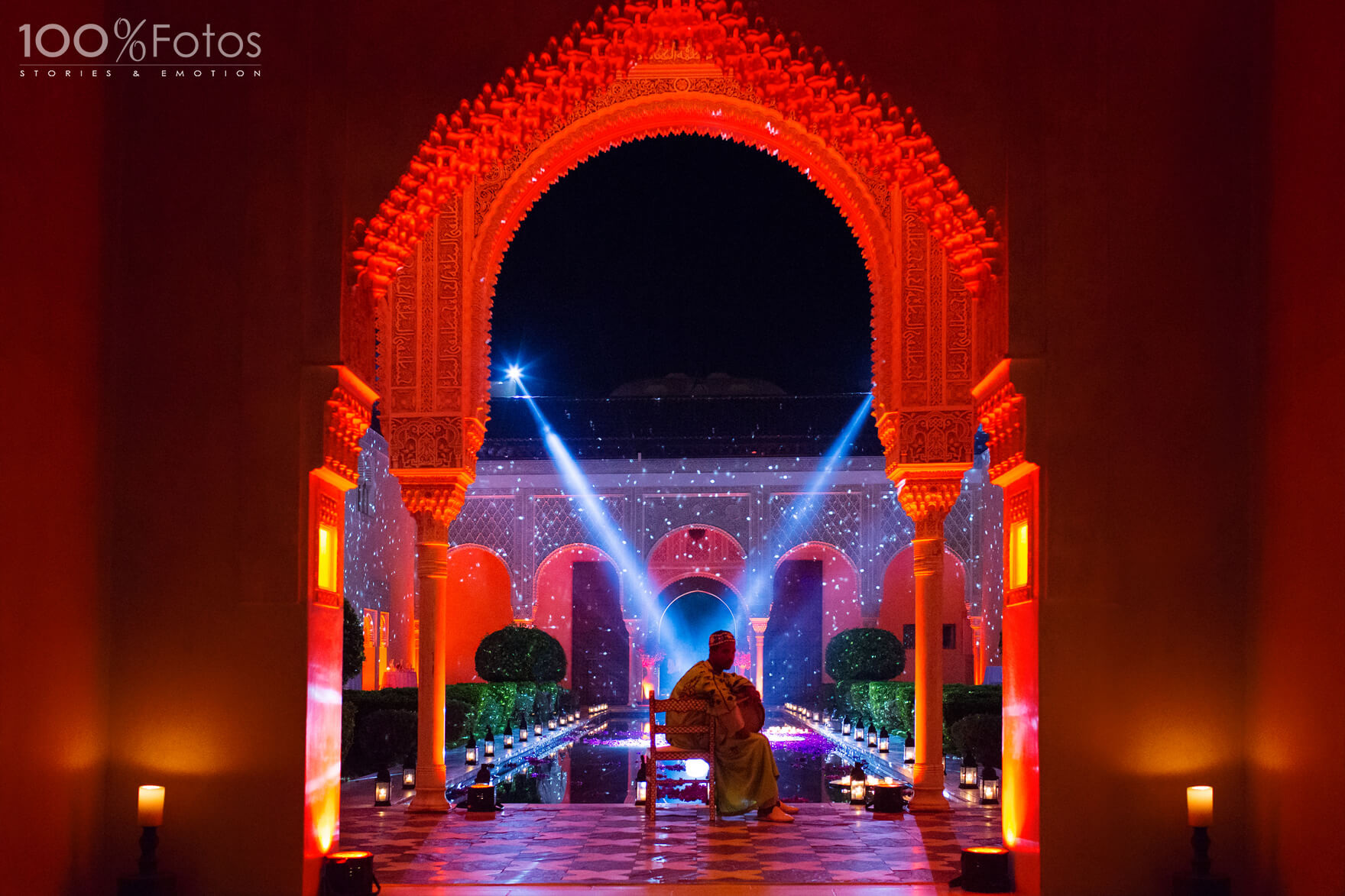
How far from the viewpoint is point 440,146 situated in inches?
186

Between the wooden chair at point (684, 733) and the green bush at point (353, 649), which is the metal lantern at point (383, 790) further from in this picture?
the green bush at point (353, 649)

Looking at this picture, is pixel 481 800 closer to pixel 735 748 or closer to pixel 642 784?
pixel 642 784

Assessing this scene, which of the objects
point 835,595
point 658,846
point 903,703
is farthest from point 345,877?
point 835,595

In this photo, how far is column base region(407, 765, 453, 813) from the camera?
24.5 ft

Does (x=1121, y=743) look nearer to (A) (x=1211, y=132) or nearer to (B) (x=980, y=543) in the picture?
(A) (x=1211, y=132)

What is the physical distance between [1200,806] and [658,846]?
8.87ft

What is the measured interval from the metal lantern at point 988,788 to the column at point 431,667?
3.06 m

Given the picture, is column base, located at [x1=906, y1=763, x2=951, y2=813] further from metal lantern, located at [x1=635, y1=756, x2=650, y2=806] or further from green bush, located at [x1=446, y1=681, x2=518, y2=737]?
green bush, located at [x1=446, y1=681, x2=518, y2=737]

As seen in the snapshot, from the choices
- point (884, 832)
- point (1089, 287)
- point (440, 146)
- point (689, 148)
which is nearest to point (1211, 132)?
point (1089, 287)

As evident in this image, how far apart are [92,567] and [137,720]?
0.55 metres

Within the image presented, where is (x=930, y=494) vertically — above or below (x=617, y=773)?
above

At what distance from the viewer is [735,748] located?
23.5 ft

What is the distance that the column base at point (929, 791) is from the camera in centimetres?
752

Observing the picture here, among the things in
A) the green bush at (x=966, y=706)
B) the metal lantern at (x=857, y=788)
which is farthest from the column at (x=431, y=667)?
the green bush at (x=966, y=706)
